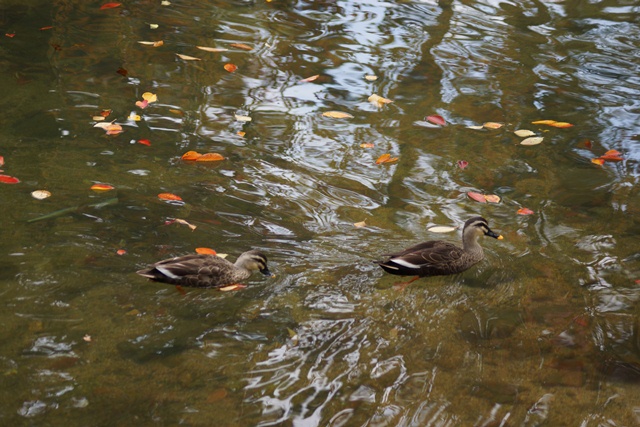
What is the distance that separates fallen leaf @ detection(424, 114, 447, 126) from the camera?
878 centimetres

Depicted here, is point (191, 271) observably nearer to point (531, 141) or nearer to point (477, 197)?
point (477, 197)

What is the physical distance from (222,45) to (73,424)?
7224mm

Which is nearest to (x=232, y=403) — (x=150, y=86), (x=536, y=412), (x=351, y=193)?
(x=536, y=412)

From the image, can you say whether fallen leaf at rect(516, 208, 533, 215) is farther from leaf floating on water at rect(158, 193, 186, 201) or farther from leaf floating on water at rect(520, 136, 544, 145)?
leaf floating on water at rect(158, 193, 186, 201)

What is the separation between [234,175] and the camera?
7355 millimetres

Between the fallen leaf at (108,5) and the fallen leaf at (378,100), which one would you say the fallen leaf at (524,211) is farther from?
the fallen leaf at (108,5)

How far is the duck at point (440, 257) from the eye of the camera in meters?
5.98

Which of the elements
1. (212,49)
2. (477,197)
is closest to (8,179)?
(212,49)

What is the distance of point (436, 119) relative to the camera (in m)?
8.87

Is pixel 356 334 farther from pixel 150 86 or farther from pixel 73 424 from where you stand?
pixel 150 86

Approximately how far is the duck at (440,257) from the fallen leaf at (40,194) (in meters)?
3.08

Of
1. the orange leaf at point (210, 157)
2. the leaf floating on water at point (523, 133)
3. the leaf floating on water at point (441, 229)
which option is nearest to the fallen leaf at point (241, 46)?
the orange leaf at point (210, 157)

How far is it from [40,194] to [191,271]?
77.4 inches

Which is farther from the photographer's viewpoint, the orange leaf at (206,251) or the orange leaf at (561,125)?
the orange leaf at (561,125)
